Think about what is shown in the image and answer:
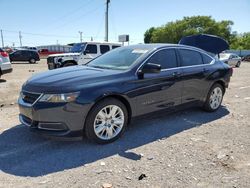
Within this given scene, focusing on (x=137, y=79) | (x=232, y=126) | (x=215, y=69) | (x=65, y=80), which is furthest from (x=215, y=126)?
(x=65, y=80)

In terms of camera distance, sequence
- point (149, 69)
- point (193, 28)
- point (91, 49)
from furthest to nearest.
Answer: point (193, 28) < point (91, 49) < point (149, 69)

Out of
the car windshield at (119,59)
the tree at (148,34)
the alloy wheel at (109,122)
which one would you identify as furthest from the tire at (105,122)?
the tree at (148,34)

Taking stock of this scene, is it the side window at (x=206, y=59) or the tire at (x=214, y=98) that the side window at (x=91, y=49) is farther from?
the tire at (x=214, y=98)

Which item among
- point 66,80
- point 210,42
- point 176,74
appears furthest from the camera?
point 210,42

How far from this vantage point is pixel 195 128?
534cm

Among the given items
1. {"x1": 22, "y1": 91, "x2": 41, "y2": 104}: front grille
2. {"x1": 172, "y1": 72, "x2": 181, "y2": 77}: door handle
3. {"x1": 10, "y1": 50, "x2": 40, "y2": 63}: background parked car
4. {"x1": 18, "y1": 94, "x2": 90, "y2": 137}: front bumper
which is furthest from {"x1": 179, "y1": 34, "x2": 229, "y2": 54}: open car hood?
{"x1": 10, "y1": 50, "x2": 40, "y2": 63}: background parked car

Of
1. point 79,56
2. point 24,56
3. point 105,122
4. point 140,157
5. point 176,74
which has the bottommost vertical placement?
point 24,56

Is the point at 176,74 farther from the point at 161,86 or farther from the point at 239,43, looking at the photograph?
the point at 239,43

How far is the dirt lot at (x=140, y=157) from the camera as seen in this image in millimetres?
3366

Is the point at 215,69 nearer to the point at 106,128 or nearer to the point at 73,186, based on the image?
the point at 106,128

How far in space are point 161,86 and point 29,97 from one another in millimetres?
2277

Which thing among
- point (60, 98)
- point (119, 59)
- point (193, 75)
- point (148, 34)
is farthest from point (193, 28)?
point (60, 98)

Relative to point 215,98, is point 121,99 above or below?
above

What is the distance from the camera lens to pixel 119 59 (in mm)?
5234
